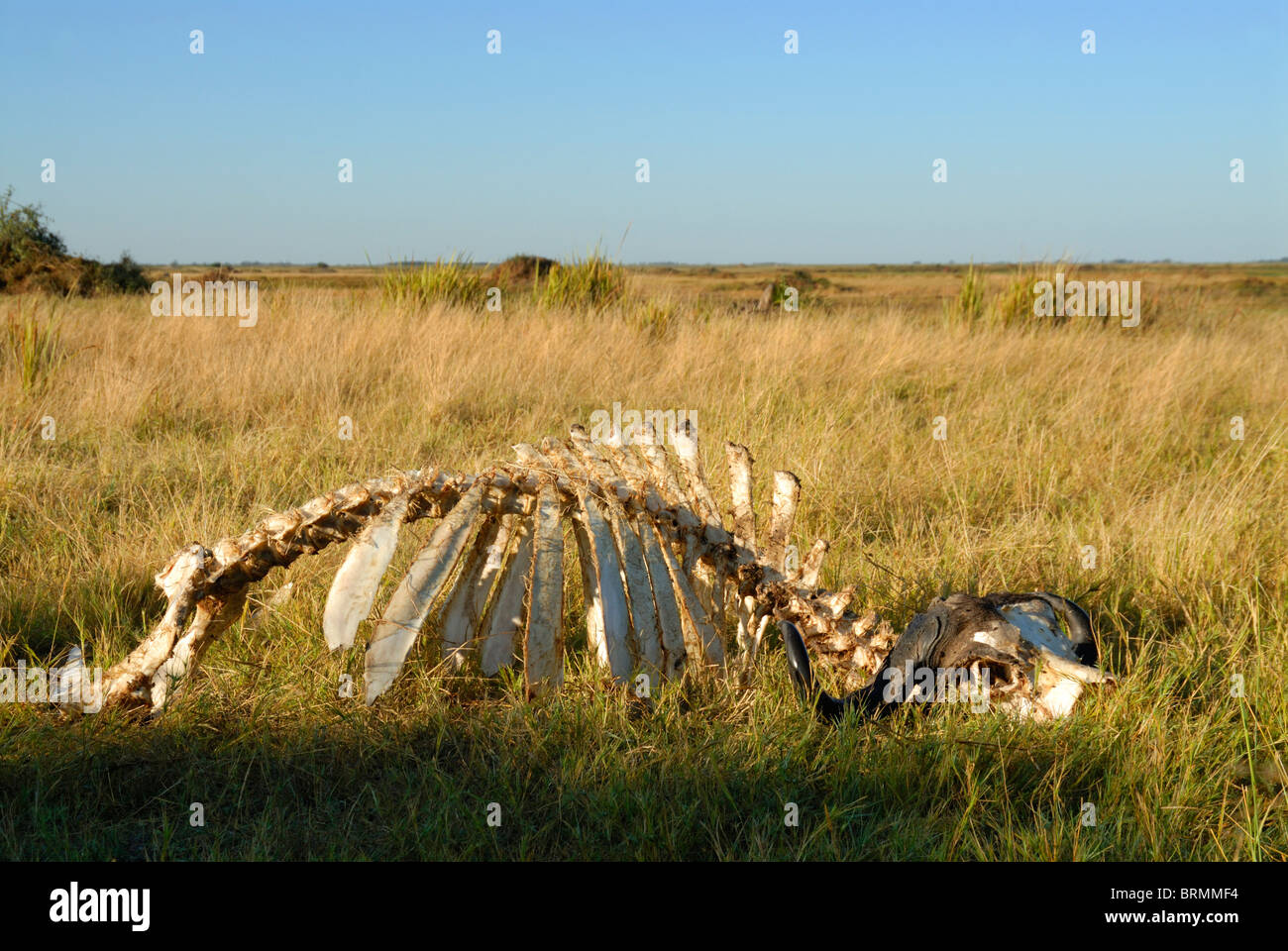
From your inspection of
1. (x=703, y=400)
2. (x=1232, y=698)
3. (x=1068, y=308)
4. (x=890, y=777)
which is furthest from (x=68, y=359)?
(x=1068, y=308)

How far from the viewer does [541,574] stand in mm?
2697

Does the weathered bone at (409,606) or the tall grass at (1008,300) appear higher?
the tall grass at (1008,300)

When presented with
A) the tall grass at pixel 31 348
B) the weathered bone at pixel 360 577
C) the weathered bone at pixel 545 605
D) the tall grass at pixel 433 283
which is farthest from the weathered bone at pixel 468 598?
the tall grass at pixel 433 283

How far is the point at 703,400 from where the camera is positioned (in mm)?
6465

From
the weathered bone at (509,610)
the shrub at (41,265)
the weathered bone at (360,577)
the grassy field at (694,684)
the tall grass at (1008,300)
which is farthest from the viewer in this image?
the shrub at (41,265)

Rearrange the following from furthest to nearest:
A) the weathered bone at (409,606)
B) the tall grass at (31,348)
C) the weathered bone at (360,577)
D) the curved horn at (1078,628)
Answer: the tall grass at (31,348) → the curved horn at (1078,628) → the weathered bone at (409,606) → the weathered bone at (360,577)

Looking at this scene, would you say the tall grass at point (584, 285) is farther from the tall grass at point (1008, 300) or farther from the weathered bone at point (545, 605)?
the weathered bone at point (545, 605)

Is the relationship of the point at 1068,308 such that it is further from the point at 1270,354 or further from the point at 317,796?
the point at 317,796

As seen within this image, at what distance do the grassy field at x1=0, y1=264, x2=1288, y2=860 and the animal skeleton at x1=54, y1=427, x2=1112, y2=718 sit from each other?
117mm

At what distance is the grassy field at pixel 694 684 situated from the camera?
7.69 feet

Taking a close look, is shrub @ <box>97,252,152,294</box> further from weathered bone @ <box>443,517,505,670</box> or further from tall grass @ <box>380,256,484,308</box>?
weathered bone @ <box>443,517,505,670</box>

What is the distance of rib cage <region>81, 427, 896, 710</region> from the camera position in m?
2.62

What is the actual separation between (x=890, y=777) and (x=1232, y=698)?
1229 millimetres

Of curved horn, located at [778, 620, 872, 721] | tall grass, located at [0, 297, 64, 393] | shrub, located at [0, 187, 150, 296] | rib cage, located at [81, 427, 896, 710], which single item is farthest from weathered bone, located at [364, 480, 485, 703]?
shrub, located at [0, 187, 150, 296]
